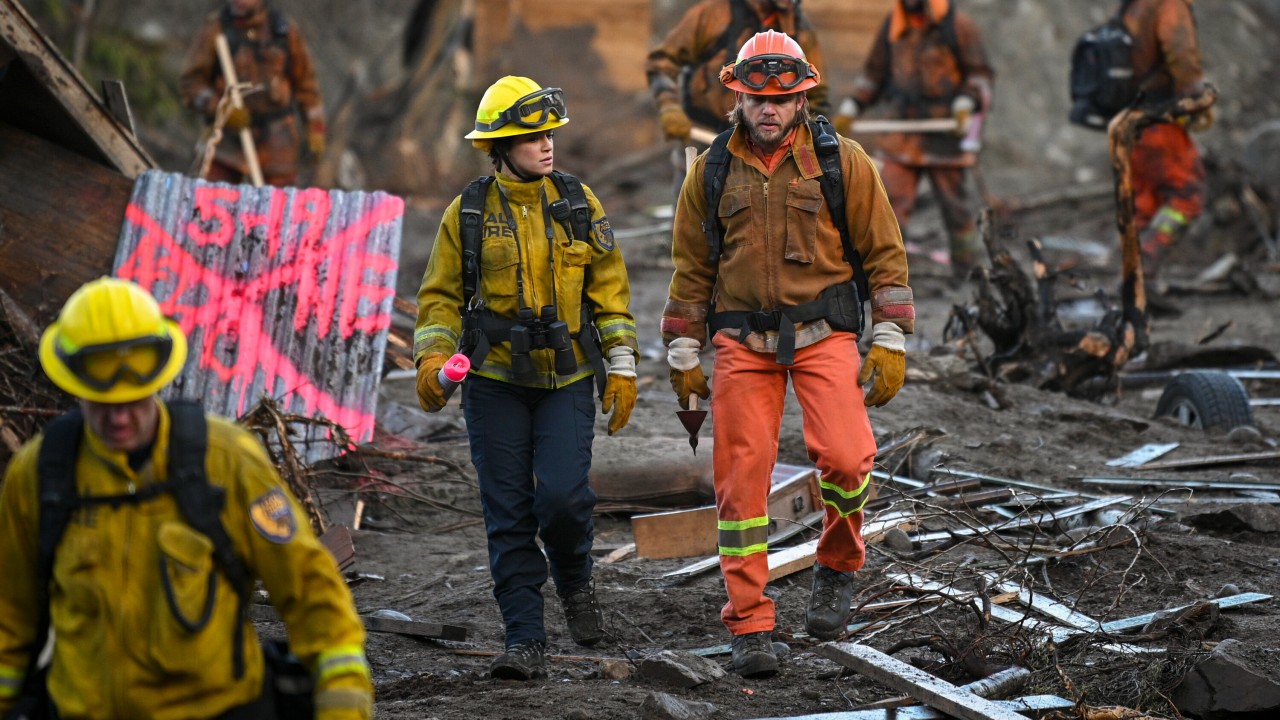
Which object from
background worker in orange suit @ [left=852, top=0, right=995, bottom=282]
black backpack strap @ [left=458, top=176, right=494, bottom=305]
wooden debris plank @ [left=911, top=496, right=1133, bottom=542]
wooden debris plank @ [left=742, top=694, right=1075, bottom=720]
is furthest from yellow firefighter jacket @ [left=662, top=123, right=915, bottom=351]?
background worker in orange suit @ [left=852, top=0, right=995, bottom=282]

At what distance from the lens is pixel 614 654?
5.45 meters

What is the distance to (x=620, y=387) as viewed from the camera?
17.1ft

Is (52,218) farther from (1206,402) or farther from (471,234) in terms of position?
(1206,402)

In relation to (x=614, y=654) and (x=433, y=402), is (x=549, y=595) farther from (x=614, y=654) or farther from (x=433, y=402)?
(x=433, y=402)

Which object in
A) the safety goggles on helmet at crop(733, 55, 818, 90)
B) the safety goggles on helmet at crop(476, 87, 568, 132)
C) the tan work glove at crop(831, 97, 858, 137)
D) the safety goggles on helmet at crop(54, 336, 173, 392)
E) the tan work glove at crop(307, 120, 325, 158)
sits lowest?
the safety goggles on helmet at crop(54, 336, 173, 392)

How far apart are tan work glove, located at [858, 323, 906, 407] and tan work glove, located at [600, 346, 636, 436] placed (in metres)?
0.80

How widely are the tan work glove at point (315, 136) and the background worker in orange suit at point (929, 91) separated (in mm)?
4178

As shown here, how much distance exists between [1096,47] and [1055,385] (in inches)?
121

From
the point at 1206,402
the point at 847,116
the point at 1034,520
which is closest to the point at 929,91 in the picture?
the point at 847,116

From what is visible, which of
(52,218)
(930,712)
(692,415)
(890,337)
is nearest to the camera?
(930,712)

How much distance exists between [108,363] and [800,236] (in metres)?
2.80

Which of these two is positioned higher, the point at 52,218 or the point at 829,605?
the point at 52,218

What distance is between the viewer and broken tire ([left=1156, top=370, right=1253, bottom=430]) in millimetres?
8609

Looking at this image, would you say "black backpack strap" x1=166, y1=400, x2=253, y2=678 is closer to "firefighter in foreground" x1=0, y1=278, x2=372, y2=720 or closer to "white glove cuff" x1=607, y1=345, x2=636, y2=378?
"firefighter in foreground" x1=0, y1=278, x2=372, y2=720
